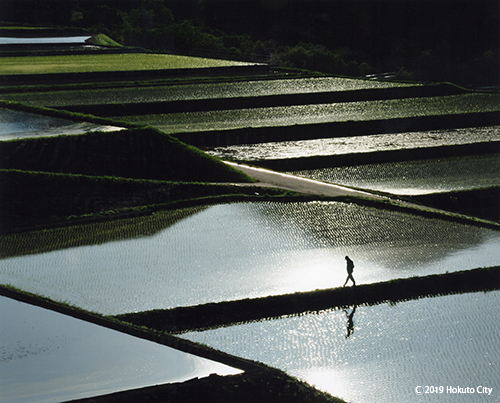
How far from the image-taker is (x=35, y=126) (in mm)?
16984

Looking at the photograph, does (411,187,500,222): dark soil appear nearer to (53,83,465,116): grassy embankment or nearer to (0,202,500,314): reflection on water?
(0,202,500,314): reflection on water

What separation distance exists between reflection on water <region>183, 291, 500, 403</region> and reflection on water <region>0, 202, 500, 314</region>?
30.6 inches

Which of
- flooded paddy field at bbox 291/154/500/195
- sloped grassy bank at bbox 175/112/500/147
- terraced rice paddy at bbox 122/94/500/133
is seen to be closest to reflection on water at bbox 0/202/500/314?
flooded paddy field at bbox 291/154/500/195

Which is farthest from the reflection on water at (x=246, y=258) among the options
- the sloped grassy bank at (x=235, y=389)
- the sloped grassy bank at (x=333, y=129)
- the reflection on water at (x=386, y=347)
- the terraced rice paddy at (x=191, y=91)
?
the terraced rice paddy at (x=191, y=91)

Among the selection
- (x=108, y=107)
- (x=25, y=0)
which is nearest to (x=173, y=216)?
(x=108, y=107)

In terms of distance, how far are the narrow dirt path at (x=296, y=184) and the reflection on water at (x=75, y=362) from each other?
7.55 metres

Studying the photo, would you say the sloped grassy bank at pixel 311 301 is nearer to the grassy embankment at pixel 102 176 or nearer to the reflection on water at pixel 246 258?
the reflection on water at pixel 246 258

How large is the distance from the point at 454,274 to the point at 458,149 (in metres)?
9.87

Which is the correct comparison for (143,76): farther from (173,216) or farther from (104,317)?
(104,317)

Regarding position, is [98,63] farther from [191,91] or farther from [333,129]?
[333,129]

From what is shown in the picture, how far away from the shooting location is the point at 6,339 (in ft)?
24.9

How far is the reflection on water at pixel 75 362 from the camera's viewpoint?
259 inches

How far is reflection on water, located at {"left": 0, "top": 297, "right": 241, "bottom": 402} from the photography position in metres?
6.57

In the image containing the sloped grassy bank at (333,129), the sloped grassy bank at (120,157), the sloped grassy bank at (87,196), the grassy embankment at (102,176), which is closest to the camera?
the sloped grassy bank at (87,196)
